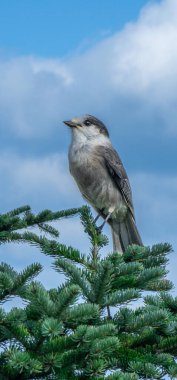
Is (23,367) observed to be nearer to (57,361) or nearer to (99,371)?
(57,361)

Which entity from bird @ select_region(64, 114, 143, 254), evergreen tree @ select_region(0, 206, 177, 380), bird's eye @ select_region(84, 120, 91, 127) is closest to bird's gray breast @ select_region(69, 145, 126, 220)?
→ bird @ select_region(64, 114, 143, 254)

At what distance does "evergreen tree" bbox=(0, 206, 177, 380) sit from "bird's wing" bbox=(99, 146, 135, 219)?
3747mm

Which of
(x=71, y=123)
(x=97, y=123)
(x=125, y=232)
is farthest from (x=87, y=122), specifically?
(x=125, y=232)

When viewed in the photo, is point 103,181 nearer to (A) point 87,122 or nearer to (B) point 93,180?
(B) point 93,180

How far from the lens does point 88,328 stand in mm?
2467

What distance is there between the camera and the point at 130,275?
322cm

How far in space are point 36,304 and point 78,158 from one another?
4.66 m

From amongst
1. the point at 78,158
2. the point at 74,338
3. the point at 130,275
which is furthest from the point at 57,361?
the point at 78,158

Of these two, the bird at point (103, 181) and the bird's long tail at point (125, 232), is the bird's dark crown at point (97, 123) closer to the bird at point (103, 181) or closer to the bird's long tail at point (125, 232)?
the bird at point (103, 181)

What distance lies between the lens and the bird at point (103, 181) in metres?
7.12

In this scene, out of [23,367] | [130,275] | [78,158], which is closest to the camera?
[23,367]

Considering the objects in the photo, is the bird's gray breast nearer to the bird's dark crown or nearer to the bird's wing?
the bird's wing

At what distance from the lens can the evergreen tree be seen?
249 centimetres

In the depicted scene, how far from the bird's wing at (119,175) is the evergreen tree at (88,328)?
12.3ft
